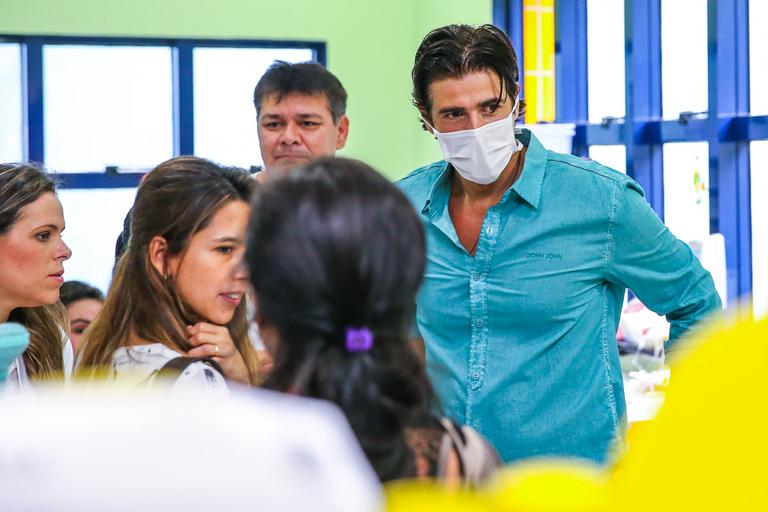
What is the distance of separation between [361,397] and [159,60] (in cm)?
589

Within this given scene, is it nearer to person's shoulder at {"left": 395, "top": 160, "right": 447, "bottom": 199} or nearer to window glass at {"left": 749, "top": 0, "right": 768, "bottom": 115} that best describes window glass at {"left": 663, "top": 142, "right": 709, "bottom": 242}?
window glass at {"left": 749, "top": 0, "right": 768, "bottom": 115}

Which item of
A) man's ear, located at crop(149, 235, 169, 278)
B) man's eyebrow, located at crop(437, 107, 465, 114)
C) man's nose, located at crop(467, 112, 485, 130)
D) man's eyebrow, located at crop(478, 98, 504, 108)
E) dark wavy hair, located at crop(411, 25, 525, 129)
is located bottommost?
man's ear, located at crop(149, 235, 169, 278)

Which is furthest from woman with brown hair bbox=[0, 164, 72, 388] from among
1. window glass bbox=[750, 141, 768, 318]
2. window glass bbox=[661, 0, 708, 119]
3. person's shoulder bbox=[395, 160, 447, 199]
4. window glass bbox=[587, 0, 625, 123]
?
window glass bbox=[587, 0, 625, 123]

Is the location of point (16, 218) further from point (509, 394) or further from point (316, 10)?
point (316, 10)

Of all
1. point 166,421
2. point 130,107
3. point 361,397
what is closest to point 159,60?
point 130,107

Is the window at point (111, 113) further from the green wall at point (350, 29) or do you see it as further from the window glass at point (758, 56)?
the window glass at point (758, 56)

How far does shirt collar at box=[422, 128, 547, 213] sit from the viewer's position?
→ 1930mm

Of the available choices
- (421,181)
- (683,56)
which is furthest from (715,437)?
(683,56)

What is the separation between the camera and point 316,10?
6602mm

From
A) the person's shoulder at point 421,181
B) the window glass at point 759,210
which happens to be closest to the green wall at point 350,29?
the window glass at point 759,210

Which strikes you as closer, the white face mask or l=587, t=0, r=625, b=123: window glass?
the white face mask

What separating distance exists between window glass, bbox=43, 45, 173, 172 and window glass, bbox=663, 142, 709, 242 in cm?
314

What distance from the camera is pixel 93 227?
6.30 m

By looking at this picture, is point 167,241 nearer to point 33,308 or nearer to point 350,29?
point 33,308
